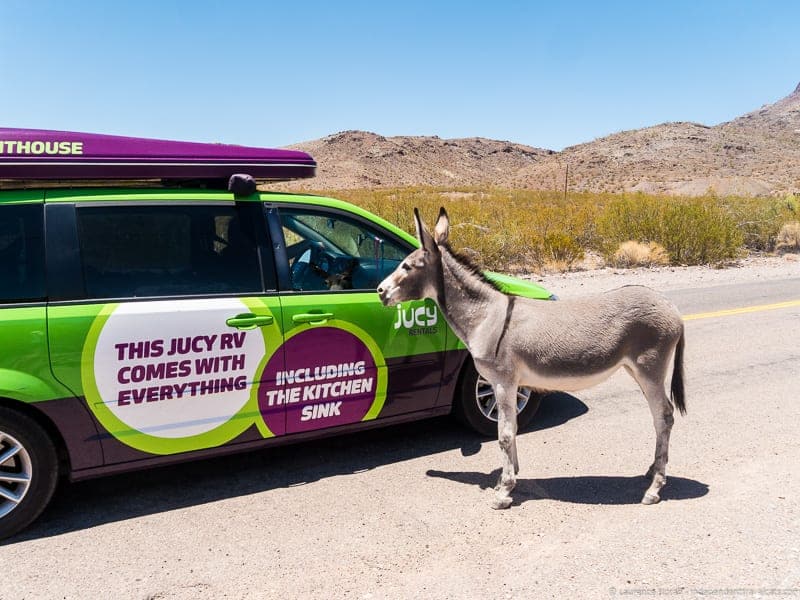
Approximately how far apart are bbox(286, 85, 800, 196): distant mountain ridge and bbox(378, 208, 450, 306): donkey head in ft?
215

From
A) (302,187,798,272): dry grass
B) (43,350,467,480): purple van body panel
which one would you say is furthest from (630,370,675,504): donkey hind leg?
(302,187,798,272): dry grass

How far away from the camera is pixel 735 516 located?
161 inches

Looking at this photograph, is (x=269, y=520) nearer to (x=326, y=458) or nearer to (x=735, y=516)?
(x=326, y=458)

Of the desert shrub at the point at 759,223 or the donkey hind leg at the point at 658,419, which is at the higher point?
the desert shrub at the point at 759,223

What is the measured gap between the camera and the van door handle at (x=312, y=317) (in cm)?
449

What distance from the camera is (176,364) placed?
13.5 feet

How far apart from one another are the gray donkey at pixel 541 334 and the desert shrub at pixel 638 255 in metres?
14.6

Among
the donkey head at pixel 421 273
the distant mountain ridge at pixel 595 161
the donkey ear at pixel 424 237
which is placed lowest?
the donkey head at pixel 421 273

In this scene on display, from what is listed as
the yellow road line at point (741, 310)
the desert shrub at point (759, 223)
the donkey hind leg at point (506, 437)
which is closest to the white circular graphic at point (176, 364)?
the donkey hind leg at point (506, 437)

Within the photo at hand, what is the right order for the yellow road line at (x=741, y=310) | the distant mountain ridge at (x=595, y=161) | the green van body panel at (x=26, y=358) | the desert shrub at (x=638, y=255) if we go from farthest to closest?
the distant mountain ridge at (x=595, y=161), the desert shrub at (x=638, y=255), the yellow road line at (x=741, y=310), the green van body panel at (x=26, y=358)

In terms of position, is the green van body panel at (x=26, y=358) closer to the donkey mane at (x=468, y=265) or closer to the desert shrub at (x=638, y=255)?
the donkey mane at (x=468, y=265)

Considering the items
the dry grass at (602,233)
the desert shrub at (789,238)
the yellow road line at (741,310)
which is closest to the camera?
the yellow road line at (741,310)

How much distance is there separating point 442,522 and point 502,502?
1.45ft

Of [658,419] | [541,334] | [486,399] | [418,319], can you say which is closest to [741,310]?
[486,399]
